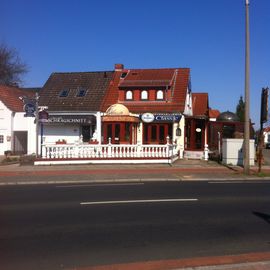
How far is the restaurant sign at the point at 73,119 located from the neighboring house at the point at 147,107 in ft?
3.70

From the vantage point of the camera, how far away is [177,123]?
3105cm

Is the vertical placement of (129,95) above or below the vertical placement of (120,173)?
above

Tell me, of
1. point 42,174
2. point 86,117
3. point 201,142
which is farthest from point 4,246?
point 86,117

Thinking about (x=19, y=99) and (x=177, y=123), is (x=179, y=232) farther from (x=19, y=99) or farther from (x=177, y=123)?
(x=19, y=99)

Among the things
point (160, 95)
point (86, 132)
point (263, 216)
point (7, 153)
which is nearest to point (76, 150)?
point (86, 132)

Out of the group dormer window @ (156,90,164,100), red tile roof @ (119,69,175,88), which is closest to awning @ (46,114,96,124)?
red tile roof @ (119,69,175,88)

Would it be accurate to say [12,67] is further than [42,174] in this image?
Yes

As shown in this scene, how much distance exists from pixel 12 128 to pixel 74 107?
6.74 meters

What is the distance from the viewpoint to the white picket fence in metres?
24.9

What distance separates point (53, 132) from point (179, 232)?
27034 millimetres

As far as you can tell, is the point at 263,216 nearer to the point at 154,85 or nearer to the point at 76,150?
the point at 76,150

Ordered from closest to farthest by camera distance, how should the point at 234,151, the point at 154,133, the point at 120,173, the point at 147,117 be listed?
1. the point at 120,173
2. the point at 234,151
3. the point at 147,117
4. the point at 154,133

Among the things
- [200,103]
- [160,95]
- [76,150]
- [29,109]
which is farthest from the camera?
[200,103]

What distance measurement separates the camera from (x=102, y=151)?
25281 mm
